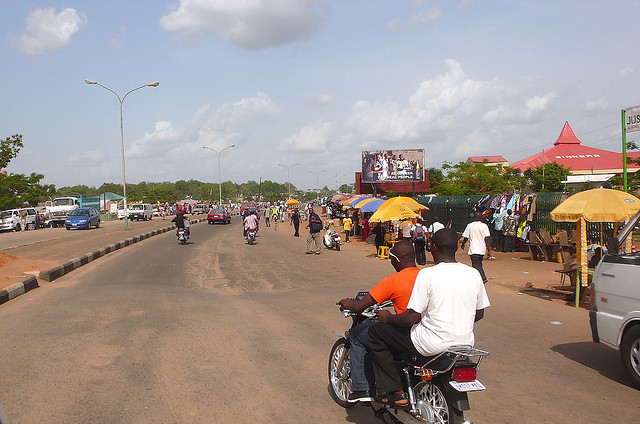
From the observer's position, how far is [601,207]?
9781mm

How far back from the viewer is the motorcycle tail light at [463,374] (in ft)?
11.7

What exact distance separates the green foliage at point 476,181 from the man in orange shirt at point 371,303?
35.8m

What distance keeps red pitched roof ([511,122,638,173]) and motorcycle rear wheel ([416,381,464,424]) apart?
77.3 m

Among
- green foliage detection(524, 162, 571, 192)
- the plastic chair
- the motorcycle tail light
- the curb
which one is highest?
green foliage detection(524, 162, 571, 192)

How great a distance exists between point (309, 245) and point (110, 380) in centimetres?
1529

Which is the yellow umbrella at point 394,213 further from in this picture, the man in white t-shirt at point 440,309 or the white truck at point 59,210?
the white truck at point 59,210

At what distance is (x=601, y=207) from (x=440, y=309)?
752cm

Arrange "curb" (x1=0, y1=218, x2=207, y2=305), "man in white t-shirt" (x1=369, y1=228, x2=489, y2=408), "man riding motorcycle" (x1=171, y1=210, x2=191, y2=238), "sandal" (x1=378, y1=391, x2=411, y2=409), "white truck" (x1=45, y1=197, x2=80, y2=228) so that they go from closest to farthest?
"man in white t-shirt" (x1=369, y1=228, x2=489, y2=408) → "sandal" (x1=378, y1=391, x2=411, y2=409) → "curb" (x1=0, y1=218, x2=207, y2=305) → "man riding motorcycle" (x1=171, y1=210, x2=191, y2=238) → "white truck" (x1=45, y1=197, x2=80, y2=228)

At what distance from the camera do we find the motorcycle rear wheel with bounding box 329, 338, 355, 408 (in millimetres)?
4766

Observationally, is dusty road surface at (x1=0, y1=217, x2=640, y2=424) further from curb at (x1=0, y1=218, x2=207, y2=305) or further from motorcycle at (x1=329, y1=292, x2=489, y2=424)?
motorcycle at (x1=329, y1=292, x2=489, y2=424)

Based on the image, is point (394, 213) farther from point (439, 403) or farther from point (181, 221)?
point (439, 403)

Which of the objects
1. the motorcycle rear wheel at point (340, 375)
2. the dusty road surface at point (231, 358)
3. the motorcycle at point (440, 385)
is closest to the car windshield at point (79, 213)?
the dusty road surface at point (231, 358)

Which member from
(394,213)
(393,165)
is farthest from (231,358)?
(393,165)

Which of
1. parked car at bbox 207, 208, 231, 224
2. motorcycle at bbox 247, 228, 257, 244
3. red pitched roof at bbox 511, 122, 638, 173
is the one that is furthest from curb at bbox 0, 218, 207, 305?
red pitched roof at bbox 511, 122, 638, 173
